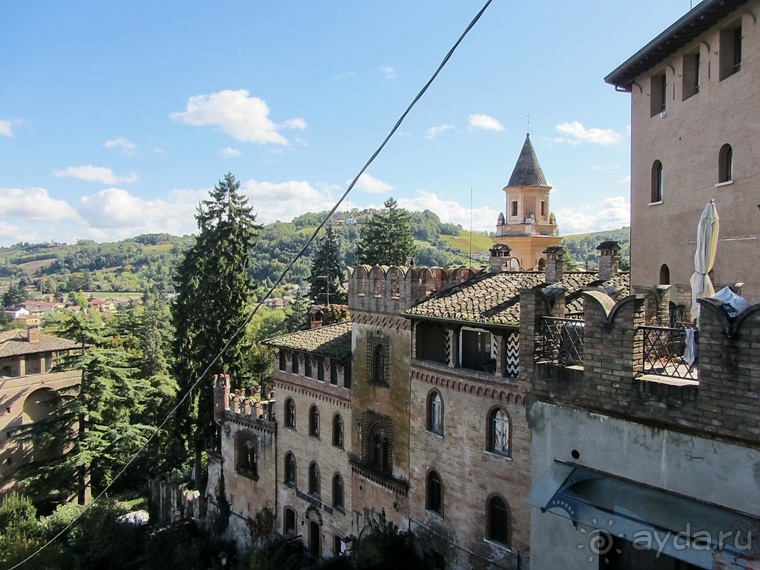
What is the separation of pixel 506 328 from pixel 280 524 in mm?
16451

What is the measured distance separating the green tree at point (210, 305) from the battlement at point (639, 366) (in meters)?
24.2

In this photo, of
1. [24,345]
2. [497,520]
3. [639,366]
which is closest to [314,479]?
[497,520]

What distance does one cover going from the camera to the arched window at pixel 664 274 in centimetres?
1424

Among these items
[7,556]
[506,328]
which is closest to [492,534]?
[506,328]

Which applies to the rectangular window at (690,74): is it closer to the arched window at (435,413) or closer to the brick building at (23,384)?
the arched window at (435,413)

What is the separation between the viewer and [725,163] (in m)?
12.1

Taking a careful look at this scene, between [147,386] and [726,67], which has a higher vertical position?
[726,67]

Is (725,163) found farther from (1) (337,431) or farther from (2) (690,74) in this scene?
(1) (337,431)

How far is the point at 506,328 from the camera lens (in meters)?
13.8

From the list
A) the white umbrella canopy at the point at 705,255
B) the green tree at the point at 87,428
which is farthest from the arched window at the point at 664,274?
the green tree at the point at 87,428

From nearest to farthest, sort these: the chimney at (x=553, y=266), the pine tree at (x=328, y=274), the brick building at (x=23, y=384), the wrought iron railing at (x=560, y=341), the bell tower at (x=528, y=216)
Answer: the wrought iron railing at (x=560, y=341) < the chimney at (x=553, y=266) < the brick building at (x=23, y=384) < the bell tower at (x=528, y=216) < the pine tree at (x=328, y=274)

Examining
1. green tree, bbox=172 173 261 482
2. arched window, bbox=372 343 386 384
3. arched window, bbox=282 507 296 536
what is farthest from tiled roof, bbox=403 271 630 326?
green tree, bbox=172 173 261 482

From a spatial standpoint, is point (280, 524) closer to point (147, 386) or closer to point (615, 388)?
point (147, 386)

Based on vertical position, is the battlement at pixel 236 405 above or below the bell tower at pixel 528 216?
below
